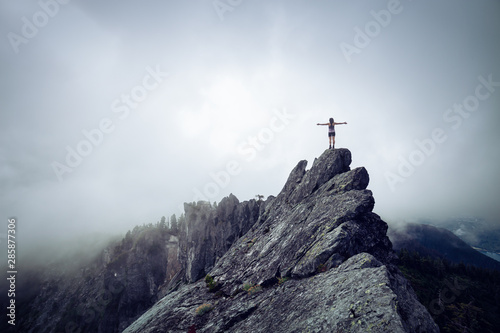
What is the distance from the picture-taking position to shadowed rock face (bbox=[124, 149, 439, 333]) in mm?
9469

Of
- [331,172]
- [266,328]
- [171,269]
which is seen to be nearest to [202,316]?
[266,328]

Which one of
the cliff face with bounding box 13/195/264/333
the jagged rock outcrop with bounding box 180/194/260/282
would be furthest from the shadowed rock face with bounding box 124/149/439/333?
the cliff face with bounding box 13/195/264/333

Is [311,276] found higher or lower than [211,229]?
lower

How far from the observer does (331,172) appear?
25.4m

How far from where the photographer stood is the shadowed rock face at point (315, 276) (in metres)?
9.47

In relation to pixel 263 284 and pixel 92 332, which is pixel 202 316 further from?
pixel 92 332

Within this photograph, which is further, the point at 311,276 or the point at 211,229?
the point at 211,229

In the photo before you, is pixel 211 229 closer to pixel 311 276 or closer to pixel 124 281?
pixel 311 276

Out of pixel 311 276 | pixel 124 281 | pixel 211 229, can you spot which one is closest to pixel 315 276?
pixel 311 276

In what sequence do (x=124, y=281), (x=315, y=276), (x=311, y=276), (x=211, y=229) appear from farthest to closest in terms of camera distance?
1. (x=124, y=281)
2. (x=211, y=229)
3. (x=311, y=276)
4. (x=315, y=276)

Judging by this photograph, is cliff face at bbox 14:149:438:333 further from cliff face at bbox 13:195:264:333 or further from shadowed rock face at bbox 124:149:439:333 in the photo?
cliff face at bbox 13:195:264:333


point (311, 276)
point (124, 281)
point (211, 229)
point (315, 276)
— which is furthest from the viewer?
point (124, 281)

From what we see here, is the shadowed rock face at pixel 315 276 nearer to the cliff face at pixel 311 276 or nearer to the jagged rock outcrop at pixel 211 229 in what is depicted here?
the cliff face at pixel 311 276

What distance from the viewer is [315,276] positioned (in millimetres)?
14117
